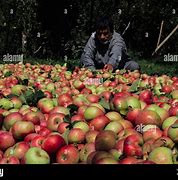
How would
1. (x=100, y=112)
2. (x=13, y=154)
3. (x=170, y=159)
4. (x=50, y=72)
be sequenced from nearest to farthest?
(x=170, y=159) → (x=13, y=154) → (x=100, y=112) → (x=50, y=72)

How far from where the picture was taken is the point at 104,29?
7.20 meters

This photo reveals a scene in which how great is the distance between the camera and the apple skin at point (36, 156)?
232 centimetres

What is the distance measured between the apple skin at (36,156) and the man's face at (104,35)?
4968 mm

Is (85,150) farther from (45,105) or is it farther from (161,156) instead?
(45,105)

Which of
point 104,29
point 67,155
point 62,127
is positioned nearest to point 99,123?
point 62,127

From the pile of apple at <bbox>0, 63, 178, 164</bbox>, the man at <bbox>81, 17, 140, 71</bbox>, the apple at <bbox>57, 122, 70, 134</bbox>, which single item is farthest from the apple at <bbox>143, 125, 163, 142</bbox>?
the man at <bbox>81, 17, 140, 71</bbox>


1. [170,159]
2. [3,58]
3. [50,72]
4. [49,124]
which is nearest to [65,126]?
[49,124]

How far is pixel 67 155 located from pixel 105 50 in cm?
537

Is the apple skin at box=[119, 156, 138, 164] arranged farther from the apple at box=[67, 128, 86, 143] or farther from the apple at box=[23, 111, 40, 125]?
the apple at box=[23, 111, 40, 125]

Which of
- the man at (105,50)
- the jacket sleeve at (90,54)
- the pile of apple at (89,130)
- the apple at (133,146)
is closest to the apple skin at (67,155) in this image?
the pile of apple at (89,130)

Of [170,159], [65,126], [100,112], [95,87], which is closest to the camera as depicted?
[170,159]

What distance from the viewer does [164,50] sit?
15.9 m
